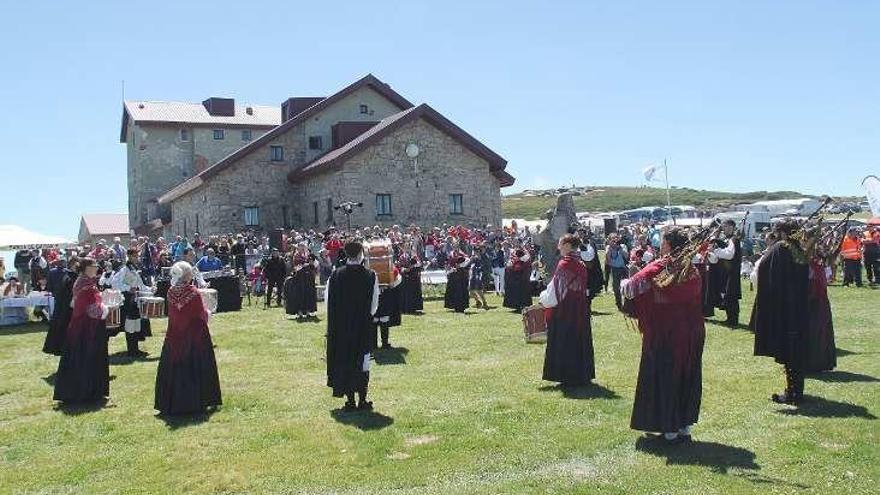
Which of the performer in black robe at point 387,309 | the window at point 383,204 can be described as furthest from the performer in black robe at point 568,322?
the window at point 383,204

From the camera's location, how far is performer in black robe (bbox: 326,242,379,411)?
1034 cm

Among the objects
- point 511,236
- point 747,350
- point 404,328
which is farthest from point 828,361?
point 511,236

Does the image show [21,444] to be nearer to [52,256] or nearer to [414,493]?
[414,493]

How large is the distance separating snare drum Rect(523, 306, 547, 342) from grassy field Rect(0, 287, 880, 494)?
0.49 m

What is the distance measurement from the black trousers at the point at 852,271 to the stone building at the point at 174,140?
4336cm

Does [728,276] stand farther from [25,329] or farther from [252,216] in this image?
[252,216]

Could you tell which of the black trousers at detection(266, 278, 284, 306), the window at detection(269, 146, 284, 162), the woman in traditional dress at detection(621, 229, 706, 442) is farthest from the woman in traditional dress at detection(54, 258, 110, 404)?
the window at detection(269, 146, 284, 162)

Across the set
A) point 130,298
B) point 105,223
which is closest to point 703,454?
point 130,298

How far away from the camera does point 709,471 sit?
24.2ft

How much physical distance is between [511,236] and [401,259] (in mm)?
12652

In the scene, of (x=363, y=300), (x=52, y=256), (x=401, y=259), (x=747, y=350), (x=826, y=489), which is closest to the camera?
(x=826, y=489)

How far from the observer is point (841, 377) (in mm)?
11117

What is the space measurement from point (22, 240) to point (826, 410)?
91.2 ft

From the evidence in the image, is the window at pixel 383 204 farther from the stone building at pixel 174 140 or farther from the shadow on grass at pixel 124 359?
the stone building at pixel 174 140
